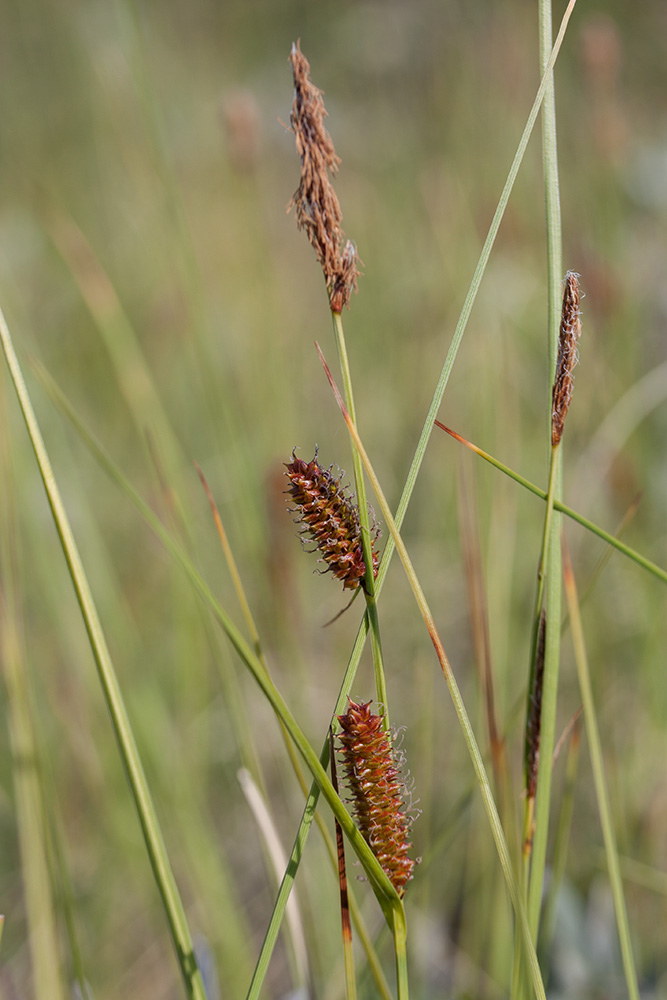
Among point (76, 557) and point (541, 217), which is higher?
point (541, 217)

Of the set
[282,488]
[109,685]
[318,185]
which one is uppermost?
[282,488]

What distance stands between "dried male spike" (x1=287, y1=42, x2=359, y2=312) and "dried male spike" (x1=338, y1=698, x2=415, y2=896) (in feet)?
0.52

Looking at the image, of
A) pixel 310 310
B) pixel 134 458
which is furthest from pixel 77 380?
pixel 310 310

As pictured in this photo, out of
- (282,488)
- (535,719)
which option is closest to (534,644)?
(535,719)

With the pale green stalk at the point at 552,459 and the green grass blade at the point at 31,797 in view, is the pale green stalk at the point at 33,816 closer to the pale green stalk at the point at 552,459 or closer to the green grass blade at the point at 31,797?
the green grass blade at the point at 31,797

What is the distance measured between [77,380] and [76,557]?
1651 mm

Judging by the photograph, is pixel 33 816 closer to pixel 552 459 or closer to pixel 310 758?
pixel 310 758

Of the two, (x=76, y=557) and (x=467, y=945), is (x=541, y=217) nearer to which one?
(x=467, y=945)

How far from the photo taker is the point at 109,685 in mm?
351

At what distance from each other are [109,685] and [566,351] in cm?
24

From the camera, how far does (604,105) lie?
1.11 metres

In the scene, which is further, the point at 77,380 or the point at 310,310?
the point at 310,310

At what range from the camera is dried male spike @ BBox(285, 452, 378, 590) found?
292 millimetres

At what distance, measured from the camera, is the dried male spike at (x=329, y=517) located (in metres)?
0.29
